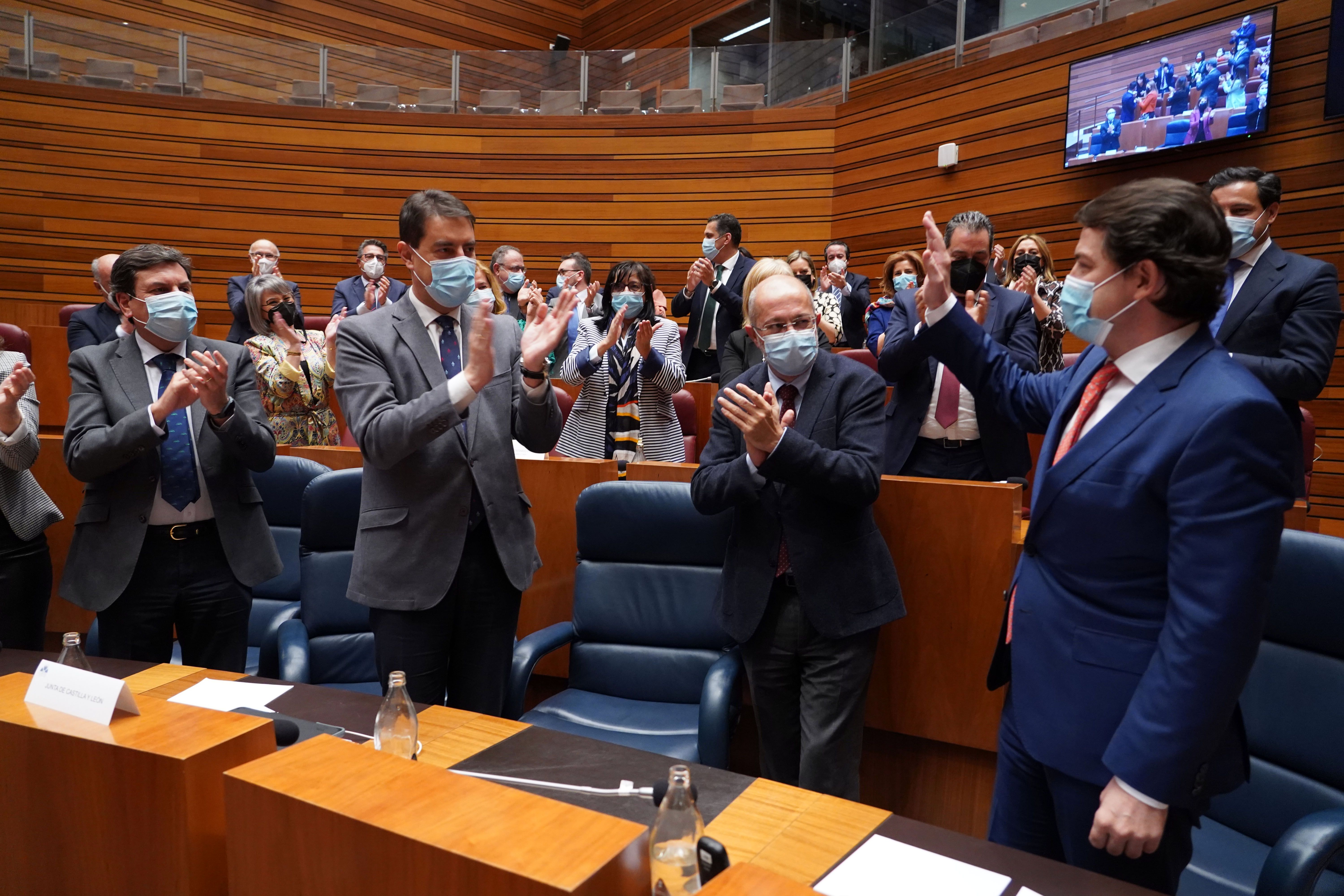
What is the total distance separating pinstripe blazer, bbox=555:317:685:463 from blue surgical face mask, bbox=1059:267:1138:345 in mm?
2316

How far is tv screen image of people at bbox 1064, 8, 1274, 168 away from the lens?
5039 mm

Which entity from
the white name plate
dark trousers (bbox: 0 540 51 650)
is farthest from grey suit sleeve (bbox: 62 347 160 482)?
the white name plate

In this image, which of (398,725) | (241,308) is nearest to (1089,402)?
(398,725)

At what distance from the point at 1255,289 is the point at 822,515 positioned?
5.65ft

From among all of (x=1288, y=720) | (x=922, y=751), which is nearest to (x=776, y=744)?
(x=922, y=751)

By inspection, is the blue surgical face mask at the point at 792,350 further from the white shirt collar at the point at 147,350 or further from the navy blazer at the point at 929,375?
the white shirt collar at the point at 147,350

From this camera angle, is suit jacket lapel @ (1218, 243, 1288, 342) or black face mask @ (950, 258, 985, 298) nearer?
suit jacket lapel @ (1218, 243, 1288, 342)

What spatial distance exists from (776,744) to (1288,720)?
98 cm

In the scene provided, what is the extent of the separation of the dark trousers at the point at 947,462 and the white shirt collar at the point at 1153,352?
1369 millimetres

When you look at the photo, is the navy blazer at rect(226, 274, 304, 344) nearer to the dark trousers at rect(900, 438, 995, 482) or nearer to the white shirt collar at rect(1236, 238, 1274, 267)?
the dark trousers at rect(900, 438, 995, 482)

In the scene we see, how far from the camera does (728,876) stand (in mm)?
825

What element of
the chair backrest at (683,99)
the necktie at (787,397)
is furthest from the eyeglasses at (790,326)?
the chair backrest at (683,99)

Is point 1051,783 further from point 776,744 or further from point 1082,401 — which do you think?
point 776,744

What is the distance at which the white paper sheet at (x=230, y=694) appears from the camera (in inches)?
60.5
